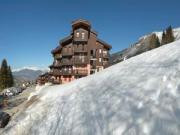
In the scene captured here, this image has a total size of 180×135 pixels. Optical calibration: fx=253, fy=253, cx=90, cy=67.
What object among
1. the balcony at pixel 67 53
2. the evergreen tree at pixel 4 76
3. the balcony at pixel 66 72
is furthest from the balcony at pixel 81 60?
the evergreen tree at pixel 4 76

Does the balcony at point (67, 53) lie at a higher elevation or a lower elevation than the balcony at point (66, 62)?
higher

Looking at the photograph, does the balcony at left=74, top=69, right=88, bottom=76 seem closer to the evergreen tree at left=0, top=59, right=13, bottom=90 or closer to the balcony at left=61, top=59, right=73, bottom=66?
A: the balcony at left=61, top=59, right=73, bottom=66

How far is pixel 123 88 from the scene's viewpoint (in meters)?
7.91

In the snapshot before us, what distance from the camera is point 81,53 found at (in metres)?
64.2

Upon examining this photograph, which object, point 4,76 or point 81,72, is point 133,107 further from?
point 4,76

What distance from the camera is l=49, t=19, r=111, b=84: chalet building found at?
206 feet

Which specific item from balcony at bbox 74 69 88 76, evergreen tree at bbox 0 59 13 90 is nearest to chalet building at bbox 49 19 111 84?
balcony at bbox 74 69 88 76

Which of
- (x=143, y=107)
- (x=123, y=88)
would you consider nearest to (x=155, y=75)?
(x=123, y=88)

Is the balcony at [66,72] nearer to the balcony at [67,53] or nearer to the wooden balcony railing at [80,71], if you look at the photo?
the wooden balcony railing at [80,71]

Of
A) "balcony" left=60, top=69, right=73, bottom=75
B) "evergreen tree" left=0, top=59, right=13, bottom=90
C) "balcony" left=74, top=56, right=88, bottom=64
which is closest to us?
"balcony" left=60, top=69, right=73, bottom=75

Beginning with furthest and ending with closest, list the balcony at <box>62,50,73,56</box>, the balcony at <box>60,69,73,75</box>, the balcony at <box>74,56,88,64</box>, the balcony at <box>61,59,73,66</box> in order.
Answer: the balcony at <box>62,50,73,56</box>
the balcony at <box>61,59,73,66</box>
the balcony at <box>74,56,88,64</box>
the balcony at <box>60,69,73,75</box>

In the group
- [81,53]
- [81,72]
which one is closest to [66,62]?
[81,53]

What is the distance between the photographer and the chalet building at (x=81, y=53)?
62656mm

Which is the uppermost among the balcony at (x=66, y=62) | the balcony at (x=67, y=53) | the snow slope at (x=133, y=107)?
the balcony at (x=67, y=53)
